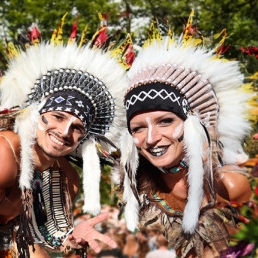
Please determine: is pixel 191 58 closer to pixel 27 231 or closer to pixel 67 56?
pixel 67 56

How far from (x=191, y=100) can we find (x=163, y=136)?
11.8 inches

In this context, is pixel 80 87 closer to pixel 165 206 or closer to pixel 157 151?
pixel 157 151

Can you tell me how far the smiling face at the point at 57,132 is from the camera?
4.28 meters

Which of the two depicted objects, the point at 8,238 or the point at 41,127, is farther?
the point at 8,238

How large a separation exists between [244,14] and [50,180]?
859 cm

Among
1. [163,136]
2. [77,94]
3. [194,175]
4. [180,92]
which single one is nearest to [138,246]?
[194,175]

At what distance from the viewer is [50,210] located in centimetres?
463

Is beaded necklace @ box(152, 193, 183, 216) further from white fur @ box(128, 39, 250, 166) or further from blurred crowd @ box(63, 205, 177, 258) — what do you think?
blurred crowd @ box(63, 205, 177, 258)

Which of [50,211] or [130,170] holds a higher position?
[130,170]

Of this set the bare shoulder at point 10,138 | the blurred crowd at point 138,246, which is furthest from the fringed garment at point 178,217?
the blurred crowd at point 138,246

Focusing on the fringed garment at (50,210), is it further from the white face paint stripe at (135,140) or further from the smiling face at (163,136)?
the smiling face at (163,136)

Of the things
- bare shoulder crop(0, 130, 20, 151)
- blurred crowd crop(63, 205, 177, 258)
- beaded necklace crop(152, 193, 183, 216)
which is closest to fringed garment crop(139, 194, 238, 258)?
beaded necklace crop(152, 193, 183, 216)

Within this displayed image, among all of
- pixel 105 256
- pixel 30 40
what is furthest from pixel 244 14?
pixel 105 256

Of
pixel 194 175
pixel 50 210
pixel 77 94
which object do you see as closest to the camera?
pixel 194 175
